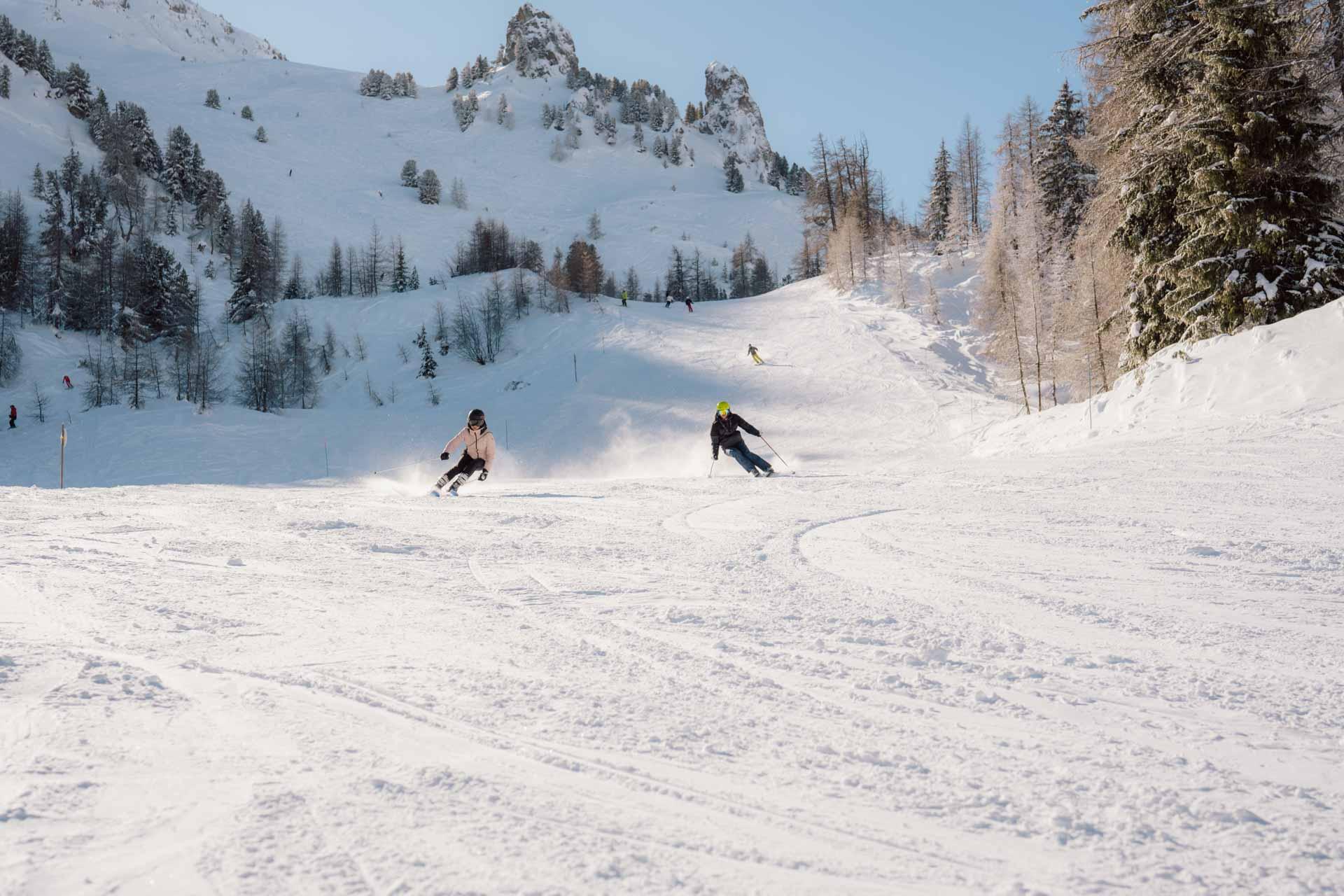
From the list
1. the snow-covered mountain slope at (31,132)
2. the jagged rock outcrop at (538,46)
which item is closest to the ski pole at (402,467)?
the snow-covered mountain slope at (31,132)

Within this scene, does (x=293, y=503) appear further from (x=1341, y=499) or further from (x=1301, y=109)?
(x=1301, y=109)

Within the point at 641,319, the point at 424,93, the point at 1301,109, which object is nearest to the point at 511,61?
the point at 424,93

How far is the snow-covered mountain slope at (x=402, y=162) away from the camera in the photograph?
9994 centimetres

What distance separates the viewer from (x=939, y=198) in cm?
6706

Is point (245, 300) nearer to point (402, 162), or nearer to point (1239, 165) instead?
point (1239, 165)

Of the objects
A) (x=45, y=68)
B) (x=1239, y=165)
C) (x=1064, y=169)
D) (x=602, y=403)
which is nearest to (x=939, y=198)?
(x=1064, y=169)

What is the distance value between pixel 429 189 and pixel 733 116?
326 feet

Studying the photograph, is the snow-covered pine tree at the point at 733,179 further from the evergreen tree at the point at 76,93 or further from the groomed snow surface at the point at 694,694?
the groomed snow surface at the point at 694,694

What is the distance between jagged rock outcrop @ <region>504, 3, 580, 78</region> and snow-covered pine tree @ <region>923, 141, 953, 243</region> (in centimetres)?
14315

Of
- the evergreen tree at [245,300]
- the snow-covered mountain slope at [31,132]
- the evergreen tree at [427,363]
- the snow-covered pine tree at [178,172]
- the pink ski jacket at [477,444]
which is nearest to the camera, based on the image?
the pink ski jacket at [477,444]

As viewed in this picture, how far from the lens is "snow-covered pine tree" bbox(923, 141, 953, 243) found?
66.6 metres

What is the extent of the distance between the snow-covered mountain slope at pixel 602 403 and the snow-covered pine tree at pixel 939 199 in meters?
15.5

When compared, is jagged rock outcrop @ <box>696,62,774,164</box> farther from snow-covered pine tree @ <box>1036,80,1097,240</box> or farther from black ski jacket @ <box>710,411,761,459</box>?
black ski jacket @ <box>710,411,761,459</box>

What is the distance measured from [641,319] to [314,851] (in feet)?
170
